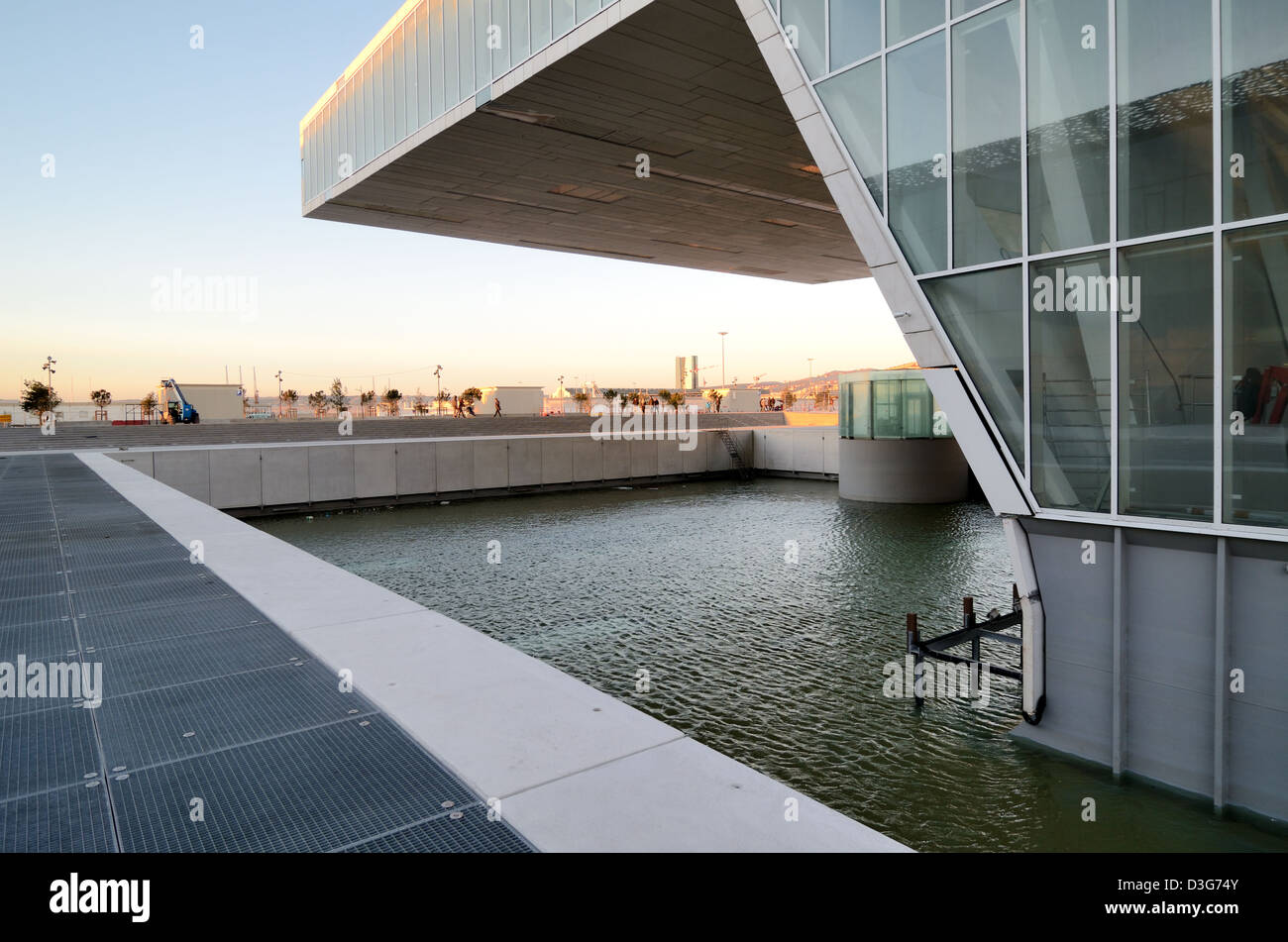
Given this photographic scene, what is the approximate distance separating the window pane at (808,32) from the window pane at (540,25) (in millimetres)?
7295

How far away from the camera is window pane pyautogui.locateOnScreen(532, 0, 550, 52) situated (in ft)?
52.4

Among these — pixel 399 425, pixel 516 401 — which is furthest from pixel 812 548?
pixel 516 401

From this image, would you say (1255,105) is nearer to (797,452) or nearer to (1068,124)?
(1068,124)

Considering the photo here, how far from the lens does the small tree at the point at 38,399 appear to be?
215 ft

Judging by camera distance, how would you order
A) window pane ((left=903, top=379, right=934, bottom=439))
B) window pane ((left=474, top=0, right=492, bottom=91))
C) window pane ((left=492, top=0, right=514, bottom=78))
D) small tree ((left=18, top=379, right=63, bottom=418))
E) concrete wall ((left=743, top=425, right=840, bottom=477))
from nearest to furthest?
window pane ((left=492, top=0, right=514, bottom=78)) < window pane ((left=474, top=0, right=492, bottom=91)) < window pane ((left=903, top=379, right=934, bottom=439)) < concrete wall ((left=743, top=425, right=840, bottom=477)) < small tree ((left=18, top=379, right=63, bottom=418))

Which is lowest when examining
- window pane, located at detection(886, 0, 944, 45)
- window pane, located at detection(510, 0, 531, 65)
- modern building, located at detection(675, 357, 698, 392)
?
window pane, located at detection(886, 0, 944, 45)

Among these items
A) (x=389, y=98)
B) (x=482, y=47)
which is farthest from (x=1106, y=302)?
(x=389, y=98)

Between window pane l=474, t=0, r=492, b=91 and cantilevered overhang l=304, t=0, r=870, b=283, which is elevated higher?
window pane l=474, t=0, r=492, b=91

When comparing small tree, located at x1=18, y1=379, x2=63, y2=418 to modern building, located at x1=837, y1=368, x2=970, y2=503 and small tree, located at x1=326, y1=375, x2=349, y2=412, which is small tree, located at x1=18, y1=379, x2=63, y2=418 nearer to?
small tree, located at x1=326, y1=375, x2=349, y2=412

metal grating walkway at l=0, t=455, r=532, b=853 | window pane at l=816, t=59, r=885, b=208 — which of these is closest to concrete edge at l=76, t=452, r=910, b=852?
metal grating walkway at l=0, t=455, r=532, b=853

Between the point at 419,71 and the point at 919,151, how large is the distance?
16.4m

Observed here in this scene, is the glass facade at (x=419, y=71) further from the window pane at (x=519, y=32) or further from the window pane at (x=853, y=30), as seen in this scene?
the window pane at (x=853, y=30)

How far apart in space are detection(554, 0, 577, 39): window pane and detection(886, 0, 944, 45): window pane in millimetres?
8040

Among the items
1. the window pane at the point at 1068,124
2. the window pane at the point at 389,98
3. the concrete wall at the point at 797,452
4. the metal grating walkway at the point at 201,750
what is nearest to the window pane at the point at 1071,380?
the window pane at the point at 1068,124
